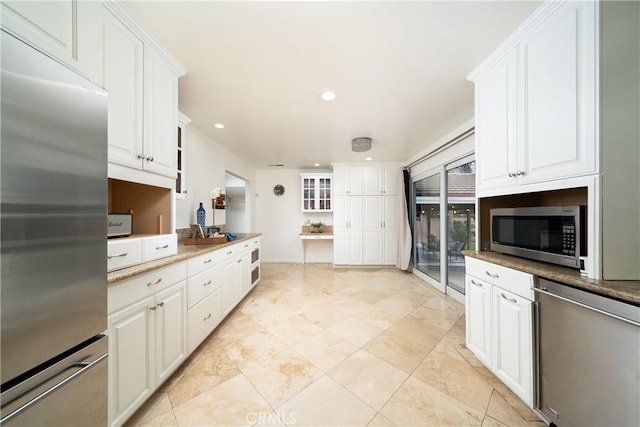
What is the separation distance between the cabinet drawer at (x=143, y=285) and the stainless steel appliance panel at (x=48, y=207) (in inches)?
11.8

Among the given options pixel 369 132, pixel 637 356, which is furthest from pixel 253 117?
pixel 637 356

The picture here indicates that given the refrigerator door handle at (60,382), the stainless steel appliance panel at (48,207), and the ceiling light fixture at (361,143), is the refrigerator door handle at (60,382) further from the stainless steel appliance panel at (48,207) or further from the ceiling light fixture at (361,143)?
the ceiling light fixture at (361,143)

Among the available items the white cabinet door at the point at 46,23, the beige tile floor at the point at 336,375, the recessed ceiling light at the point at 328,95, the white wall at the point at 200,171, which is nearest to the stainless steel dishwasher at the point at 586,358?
the beige tile floor at the point at 336,375

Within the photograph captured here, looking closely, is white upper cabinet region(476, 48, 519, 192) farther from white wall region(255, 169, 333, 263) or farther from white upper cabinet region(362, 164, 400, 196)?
Answer: white wall region(255, 169, 333, 263)

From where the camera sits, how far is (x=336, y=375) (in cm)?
164

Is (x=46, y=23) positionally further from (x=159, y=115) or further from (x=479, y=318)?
(x=479, y=318)

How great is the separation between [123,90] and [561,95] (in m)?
2.48

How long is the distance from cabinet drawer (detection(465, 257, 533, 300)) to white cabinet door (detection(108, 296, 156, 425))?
2.31 meters

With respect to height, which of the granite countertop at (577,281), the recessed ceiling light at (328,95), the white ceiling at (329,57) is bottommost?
the granite countertop at (577,281)

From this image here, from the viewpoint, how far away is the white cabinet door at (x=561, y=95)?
1069 millimetres

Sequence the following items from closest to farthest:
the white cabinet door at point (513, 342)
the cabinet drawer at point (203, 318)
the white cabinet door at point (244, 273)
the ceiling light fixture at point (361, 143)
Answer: the white cabinet door at point (513, 342), the cabinet drawer at point (203, 318), the white cabinet door at point (244, 273), the ceiling light fixture at point (361, 143)

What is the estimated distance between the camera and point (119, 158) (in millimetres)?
1242

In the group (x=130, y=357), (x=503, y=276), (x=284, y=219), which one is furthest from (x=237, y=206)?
(x=503, y=276)
